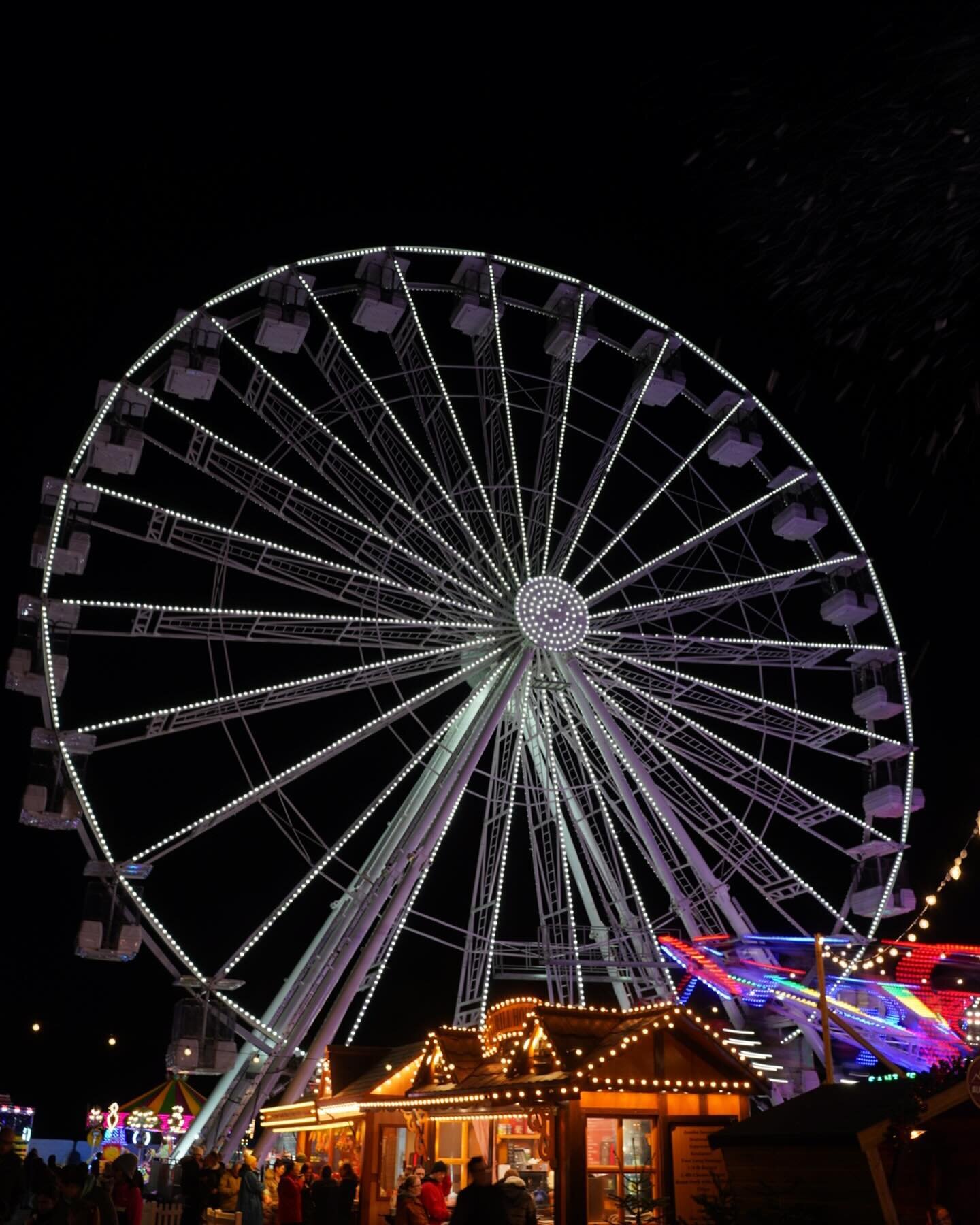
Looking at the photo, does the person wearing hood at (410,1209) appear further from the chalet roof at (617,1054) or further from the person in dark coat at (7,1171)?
the person in dark coat at (7,1171)

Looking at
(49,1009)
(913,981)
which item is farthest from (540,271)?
(49,1009)

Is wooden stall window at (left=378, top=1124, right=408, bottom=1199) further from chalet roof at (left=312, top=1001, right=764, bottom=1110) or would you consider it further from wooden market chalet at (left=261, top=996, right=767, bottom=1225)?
chalet roof at (left=312, top=1001, right=764, bottom=1110)

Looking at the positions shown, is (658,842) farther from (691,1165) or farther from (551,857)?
(691,1165)

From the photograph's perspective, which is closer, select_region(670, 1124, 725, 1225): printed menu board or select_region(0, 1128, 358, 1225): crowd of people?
select_region(0, 1128, 358, 1225): crowd of people

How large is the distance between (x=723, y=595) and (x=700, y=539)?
0.95 metres

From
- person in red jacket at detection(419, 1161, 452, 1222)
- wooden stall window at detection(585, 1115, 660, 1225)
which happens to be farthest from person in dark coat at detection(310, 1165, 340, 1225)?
wooden stall window at detection(585, 1115, 660, 1225)

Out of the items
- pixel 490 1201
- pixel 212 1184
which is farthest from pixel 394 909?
pixel 490 1201

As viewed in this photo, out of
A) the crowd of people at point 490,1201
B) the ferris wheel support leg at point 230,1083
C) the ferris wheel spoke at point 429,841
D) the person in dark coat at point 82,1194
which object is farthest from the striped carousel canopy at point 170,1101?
the crowd of people at point 490,1201

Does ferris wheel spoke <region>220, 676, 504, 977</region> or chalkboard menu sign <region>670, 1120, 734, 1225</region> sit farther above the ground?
ferris wheel spoke <region>220, 676, 504, 977</region>

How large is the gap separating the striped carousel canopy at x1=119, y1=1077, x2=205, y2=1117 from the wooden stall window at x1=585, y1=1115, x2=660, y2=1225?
16.8 metres

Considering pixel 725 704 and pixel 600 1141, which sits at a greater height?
pixel 725 704

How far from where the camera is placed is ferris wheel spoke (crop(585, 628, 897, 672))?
18641mm

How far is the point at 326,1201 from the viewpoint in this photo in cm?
1377

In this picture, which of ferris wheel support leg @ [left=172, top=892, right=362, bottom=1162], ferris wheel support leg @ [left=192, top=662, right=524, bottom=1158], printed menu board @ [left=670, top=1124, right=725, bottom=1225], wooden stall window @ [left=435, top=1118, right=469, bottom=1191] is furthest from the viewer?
ferris wheel support leg @ [left=172, top=892, right=362, bottom=1162]
